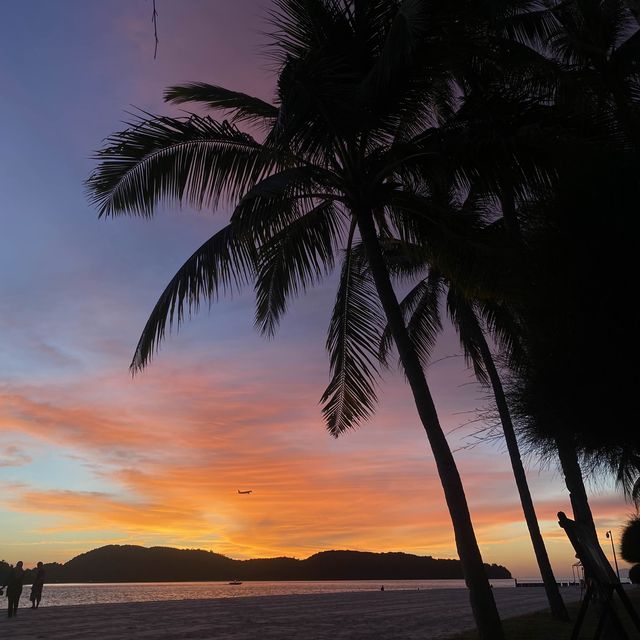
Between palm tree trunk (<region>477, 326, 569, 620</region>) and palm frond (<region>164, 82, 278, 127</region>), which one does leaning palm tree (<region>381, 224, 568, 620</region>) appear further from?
palm frond (<region>164, 82, 278, 127</region>)

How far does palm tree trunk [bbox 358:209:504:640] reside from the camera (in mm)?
7844

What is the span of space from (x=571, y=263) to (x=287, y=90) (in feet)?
15.6

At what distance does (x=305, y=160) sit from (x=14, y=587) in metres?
15.6

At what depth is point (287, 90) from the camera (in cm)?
903

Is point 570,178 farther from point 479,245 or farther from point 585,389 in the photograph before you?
point 585,389

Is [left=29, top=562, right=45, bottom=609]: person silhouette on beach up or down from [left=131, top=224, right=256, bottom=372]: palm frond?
down

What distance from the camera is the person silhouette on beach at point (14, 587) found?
58.3ft

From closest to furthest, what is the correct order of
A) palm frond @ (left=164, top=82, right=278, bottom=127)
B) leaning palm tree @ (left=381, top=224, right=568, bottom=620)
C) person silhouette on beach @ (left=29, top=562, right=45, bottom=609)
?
palm frond @ (left=164, top=82, right=278, bottom=127)
leaning palm tree @ (left=381, top=224, right=568, bottom=620)
person silhouette on beach @ (left=29, top=562, right=45, bottom=609)

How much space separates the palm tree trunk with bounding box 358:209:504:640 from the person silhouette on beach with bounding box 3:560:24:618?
14.7 meters

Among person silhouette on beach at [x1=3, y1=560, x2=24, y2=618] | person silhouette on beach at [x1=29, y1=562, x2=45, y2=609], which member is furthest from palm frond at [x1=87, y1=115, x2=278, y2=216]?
person silhouette on beach at [x1=29, y1=562, x2=45, y2=609]

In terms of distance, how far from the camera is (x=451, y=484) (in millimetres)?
8328

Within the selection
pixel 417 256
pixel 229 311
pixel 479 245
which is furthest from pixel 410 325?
pixel 479 245

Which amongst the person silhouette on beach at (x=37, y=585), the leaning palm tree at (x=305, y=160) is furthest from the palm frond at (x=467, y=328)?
the person silhouette on beach at (x=37, y=585)

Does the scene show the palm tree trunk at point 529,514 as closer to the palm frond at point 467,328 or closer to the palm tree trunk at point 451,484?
the palm frond at point 467,328
